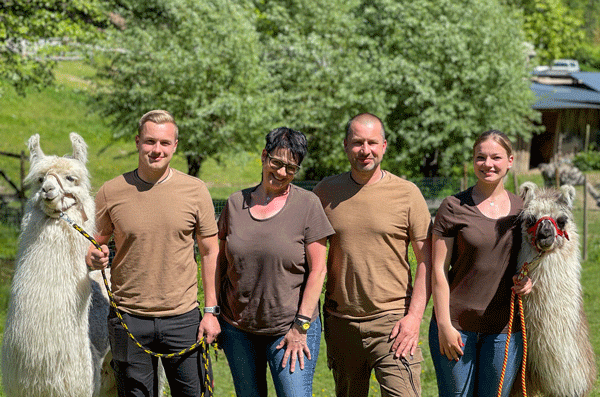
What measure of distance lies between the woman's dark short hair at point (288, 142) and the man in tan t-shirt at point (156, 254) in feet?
1.41

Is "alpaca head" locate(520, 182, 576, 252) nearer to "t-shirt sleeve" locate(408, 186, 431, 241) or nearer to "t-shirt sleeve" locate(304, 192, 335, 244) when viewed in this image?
"t-shirt sleeve" locate(408, 186, 431, 241)

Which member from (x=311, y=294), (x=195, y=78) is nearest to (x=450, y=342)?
(x=311, y=294)

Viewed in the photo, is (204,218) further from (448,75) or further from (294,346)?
(448,75)

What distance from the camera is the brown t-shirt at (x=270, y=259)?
Answer: 114 inches

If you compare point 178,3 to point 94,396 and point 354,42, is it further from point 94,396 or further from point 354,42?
point 94,396

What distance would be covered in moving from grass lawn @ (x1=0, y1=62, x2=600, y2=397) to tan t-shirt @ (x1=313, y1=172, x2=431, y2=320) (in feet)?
8.54

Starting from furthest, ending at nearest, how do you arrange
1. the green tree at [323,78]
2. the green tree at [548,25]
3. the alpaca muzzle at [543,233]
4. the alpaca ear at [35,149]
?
the green tree at [548,25], the green tree at [323,78], the alpaca ear at [35,149], the alpaca muzzle at [543,233]

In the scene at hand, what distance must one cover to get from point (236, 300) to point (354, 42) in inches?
530

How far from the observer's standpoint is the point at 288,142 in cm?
294

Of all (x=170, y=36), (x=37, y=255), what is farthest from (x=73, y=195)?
(x=170, y=36)

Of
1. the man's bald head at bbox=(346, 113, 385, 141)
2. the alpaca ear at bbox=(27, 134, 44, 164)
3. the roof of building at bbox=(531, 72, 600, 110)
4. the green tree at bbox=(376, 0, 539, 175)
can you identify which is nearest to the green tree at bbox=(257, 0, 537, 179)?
the green tree at bbox=(376, 0, 539, 175)

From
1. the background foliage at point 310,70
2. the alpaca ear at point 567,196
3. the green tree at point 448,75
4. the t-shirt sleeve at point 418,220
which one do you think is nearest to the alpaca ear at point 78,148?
the t-shirt sleeve at point 418,220

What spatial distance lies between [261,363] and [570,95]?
23.6m

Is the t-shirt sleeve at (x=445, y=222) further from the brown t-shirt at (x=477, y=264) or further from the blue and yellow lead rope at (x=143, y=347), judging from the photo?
the blue and yellow lead rope at (x=143, y=347)
